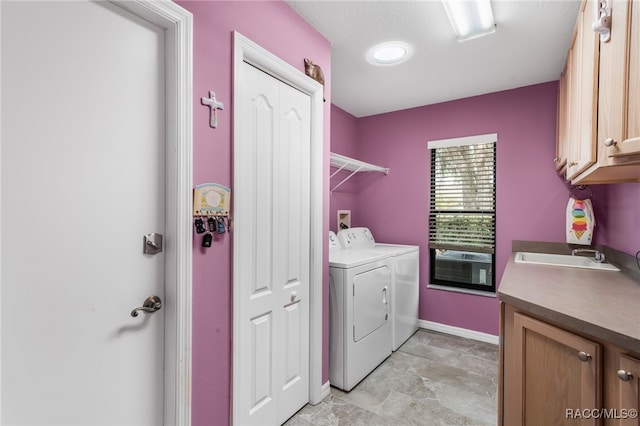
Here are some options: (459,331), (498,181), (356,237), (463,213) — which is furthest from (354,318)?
(498,181)

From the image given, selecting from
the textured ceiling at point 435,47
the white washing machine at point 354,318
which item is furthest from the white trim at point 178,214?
the white washing machine at point 354,318

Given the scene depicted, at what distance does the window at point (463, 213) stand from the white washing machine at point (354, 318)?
114 centimetres

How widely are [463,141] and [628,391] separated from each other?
2.62 m

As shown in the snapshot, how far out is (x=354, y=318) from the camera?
223 cm

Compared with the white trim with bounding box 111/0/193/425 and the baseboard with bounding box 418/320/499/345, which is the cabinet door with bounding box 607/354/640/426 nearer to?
the white trim with bounding box 111/0/193/425

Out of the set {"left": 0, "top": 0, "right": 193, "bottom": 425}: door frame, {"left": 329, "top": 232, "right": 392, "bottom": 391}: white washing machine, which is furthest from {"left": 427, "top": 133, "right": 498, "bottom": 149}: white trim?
{"left": 0, "top": 0, "right": 193, "bottom": 425}: door frame

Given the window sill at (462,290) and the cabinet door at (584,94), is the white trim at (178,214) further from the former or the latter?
the window sill at (462,290)

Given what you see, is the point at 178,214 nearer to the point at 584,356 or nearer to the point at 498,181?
the point at 584,356

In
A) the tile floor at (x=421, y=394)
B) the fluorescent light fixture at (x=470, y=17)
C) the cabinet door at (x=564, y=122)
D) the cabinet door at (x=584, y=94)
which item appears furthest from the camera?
the cabinet door at (x=564, y=122)

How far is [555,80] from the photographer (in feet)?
8.96

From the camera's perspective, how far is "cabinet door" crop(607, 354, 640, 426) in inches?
34.7

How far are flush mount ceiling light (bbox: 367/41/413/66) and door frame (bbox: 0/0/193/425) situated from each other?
55.6 inches

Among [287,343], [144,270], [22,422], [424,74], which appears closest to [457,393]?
[287,343]

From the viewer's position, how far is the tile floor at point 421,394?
1.90 metres
